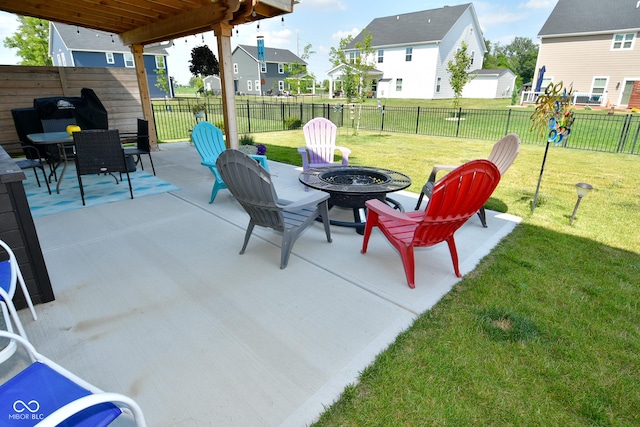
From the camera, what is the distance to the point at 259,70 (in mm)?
38469

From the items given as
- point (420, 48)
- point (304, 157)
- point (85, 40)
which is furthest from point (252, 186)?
point (85, 40)

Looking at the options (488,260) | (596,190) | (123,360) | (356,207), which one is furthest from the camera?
(596,190)

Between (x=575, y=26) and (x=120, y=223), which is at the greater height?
(x=575, y=26)

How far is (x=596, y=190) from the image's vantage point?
17.0 feet

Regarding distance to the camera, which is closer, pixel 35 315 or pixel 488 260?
pixel 35 315

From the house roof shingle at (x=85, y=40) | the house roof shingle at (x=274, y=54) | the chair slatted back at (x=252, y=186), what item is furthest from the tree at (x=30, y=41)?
the chair slatted back at (x=252, y=186)

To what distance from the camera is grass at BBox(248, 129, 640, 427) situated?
161cm

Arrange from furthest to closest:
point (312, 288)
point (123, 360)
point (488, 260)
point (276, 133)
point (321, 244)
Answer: point (276, 133) → point (321, 244) → point (488, 260) → point (312, 288) → point (123, 360)

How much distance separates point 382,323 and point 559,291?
4.98 feet

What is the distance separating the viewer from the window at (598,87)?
1908 cm

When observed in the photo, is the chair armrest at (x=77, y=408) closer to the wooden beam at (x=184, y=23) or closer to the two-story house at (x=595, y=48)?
the wooden beam at (x=184, y=23)

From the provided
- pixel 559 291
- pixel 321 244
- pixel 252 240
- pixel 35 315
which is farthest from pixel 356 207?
pixel 35 315

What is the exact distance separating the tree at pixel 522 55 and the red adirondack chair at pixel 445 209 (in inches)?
2087

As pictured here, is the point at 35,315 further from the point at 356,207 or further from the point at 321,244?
the point at 356,207
